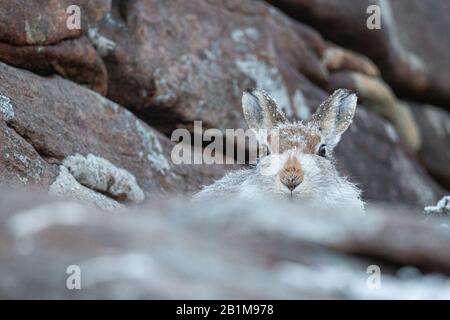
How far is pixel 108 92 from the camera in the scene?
13.0 m

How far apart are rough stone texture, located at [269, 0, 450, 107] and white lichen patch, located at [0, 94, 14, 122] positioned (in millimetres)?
7354

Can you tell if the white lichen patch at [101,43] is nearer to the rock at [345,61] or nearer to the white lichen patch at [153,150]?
the white lichen patch at [153,150]

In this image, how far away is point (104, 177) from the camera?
11.1 m

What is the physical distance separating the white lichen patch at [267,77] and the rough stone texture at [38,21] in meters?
3.01

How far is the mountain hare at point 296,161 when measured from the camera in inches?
382

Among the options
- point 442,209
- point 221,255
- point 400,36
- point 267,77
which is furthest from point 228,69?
point 221,255

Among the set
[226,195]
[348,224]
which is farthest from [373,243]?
[226,195]

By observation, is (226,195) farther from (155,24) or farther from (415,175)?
(415,175)

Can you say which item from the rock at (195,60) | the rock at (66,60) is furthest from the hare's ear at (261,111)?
the rock at (66,60)

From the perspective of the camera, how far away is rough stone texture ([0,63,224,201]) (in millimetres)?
10188

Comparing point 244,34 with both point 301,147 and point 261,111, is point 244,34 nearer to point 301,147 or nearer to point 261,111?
point 261,111

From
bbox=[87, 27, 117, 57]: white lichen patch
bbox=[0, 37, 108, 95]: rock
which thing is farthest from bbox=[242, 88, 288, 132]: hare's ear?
bbox=[87, 27, 117, 57]: white lichen patch

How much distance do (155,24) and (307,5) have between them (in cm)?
436

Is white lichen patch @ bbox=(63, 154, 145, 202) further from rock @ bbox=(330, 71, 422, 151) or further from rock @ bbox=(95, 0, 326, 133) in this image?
rock @ bbox=(330, 71, 422, 151)
